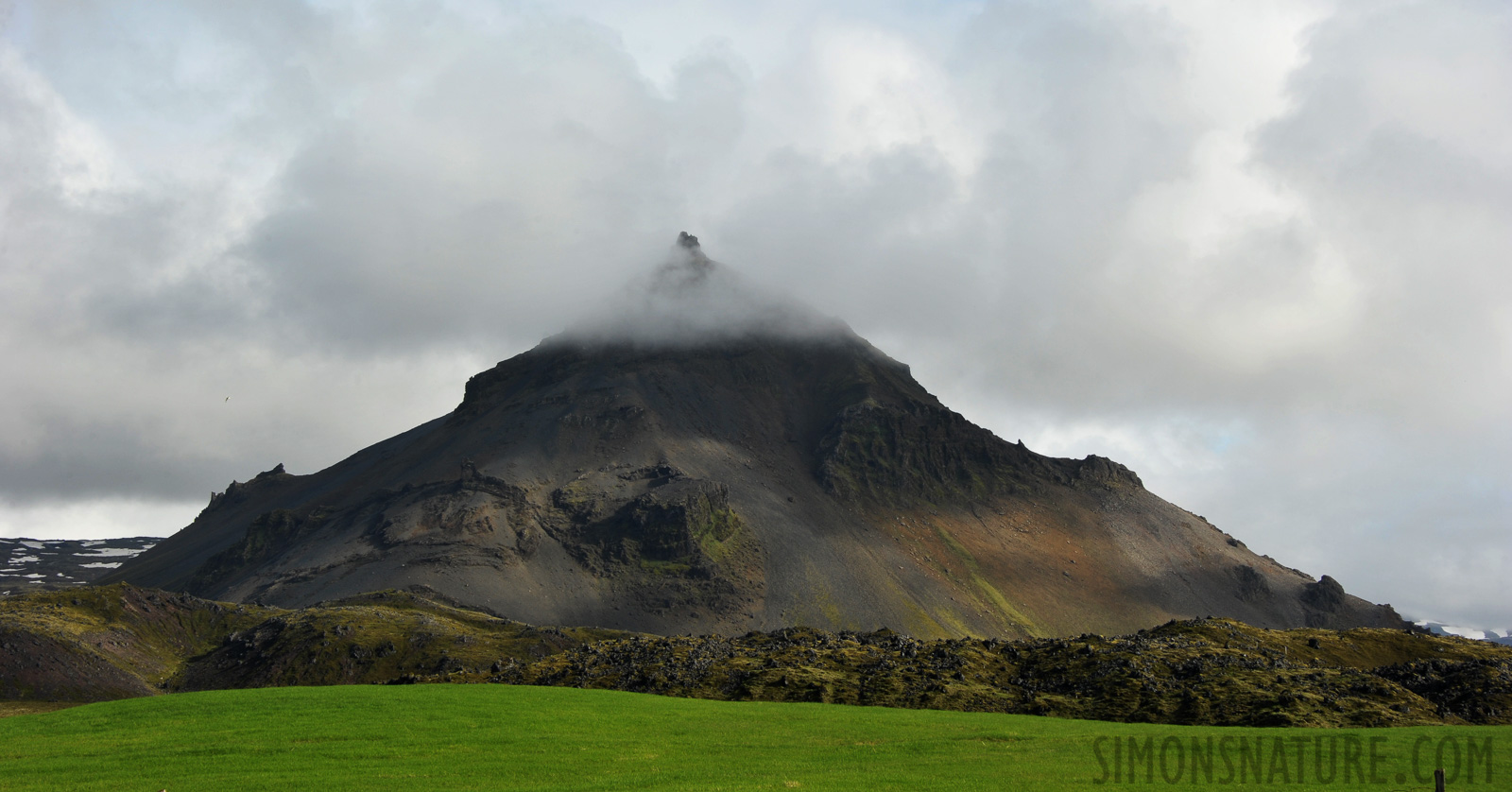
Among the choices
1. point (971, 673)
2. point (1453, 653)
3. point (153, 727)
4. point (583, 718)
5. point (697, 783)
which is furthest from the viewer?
point (1453, 653)

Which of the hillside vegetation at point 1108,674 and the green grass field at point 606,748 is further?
the hillside vegetation at point 1108,674

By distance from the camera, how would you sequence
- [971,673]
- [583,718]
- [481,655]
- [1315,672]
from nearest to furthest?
[583,718] < [1315,672] < [971,673] < [481,655]

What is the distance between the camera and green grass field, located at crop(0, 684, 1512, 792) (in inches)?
1677

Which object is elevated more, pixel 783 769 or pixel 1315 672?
pixel 1315 672

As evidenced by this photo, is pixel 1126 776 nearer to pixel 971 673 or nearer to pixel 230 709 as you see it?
pixel 971 673

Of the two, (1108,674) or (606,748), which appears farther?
(1108,674)

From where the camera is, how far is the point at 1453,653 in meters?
114

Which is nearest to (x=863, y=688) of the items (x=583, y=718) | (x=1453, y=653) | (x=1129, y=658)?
(x=1129, y=658)

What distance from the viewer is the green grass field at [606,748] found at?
4259 cm

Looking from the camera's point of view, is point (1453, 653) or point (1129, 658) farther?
point (1453, 653)

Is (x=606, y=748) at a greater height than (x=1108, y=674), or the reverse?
(x=1108, y=674)

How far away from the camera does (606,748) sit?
5009cm

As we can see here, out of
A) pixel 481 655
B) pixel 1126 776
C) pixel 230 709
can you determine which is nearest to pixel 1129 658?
pixel 1126 776

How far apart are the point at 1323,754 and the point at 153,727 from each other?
2365 inches
